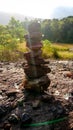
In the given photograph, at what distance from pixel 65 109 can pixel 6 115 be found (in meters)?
2.19

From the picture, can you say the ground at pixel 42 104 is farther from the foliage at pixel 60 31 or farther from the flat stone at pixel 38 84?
the foliage at pixel 60 31

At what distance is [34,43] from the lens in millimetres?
11734

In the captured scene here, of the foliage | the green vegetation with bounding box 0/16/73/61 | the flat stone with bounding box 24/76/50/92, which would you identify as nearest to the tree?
the green vegetation with bounding box 0/16/73/61

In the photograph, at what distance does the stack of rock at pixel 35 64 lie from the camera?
11.6 metres

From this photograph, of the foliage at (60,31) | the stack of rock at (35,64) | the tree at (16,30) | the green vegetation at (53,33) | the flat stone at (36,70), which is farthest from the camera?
the foliage at (60,31)

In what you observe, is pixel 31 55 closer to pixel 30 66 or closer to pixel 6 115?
pixel 30 66

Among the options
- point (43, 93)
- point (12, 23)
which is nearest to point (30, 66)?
point (43, 93)

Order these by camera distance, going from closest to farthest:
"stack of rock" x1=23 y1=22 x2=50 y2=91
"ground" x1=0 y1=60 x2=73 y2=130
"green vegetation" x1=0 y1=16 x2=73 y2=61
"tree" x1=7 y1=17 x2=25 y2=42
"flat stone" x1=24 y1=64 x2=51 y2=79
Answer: "ground" x1=0 y1=60 x2=73 y2=130, "stack of rock" x1=23 y1=22 x2=50 y2=91, "flat stone" x1=24 y1=64 x2=51 y2=79, "green vegetation" x1=0 y1=16 x2=73 y2=61, "tree" x1=7 y1=17 x2=25 y2=42

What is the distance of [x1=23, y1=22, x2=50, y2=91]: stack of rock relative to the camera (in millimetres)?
11594

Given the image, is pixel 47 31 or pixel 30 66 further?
pixel 47 31

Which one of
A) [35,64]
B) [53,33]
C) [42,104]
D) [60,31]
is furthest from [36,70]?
[53,33]

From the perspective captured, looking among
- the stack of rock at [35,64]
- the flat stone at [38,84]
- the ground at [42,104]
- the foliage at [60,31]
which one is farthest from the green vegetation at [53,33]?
the flat stone at [38,84]

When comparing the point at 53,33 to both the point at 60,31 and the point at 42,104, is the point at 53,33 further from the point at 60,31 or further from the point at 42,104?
the point at 42,104

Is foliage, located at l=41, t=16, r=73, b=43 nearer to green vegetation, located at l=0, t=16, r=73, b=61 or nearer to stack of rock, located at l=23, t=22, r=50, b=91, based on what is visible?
green vegetation, located at l=0, t=16, r=73, b=61
